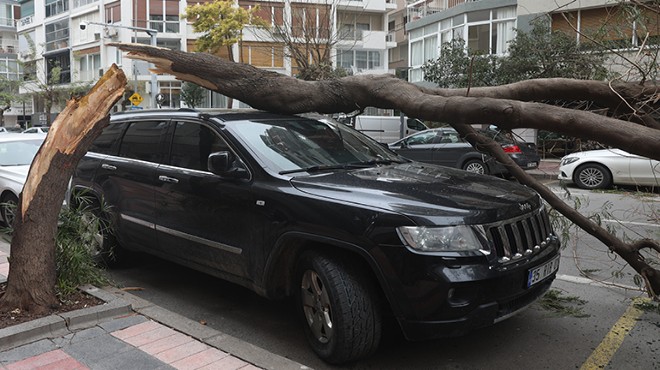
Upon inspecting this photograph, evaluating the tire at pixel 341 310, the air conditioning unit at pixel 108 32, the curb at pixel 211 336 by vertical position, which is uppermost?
the air conditioning unit at pixel 108 32

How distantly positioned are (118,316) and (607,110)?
158 inches

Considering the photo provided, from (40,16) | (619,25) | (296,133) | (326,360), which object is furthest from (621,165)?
(40,16)

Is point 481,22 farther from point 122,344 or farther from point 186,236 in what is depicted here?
point 122,344

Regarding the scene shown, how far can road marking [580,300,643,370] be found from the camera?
12.8ft

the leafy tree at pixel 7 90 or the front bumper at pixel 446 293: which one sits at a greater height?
the leafy tree at pixel 7 90

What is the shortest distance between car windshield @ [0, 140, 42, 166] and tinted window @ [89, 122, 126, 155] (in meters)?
2.97

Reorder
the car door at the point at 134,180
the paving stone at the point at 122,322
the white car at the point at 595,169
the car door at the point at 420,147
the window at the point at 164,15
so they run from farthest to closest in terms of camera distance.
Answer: the window at the point at 164,15
the car door at the point at 420,147
the white car at the point at 595,169
the car door at the point at 134,180
the paving stone at the point at 122,322

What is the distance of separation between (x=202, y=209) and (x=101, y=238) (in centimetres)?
156

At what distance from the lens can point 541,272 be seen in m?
3.94

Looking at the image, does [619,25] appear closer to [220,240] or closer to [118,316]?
[220,240]

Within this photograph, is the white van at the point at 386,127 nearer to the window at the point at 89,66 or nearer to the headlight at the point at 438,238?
the headlight at the point at 438,238

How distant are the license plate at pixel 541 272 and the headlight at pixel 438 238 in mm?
540

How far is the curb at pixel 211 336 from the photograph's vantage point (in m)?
3.77

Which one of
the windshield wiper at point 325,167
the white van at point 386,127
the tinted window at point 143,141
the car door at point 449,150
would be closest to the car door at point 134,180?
the tinted window at point 143,141
